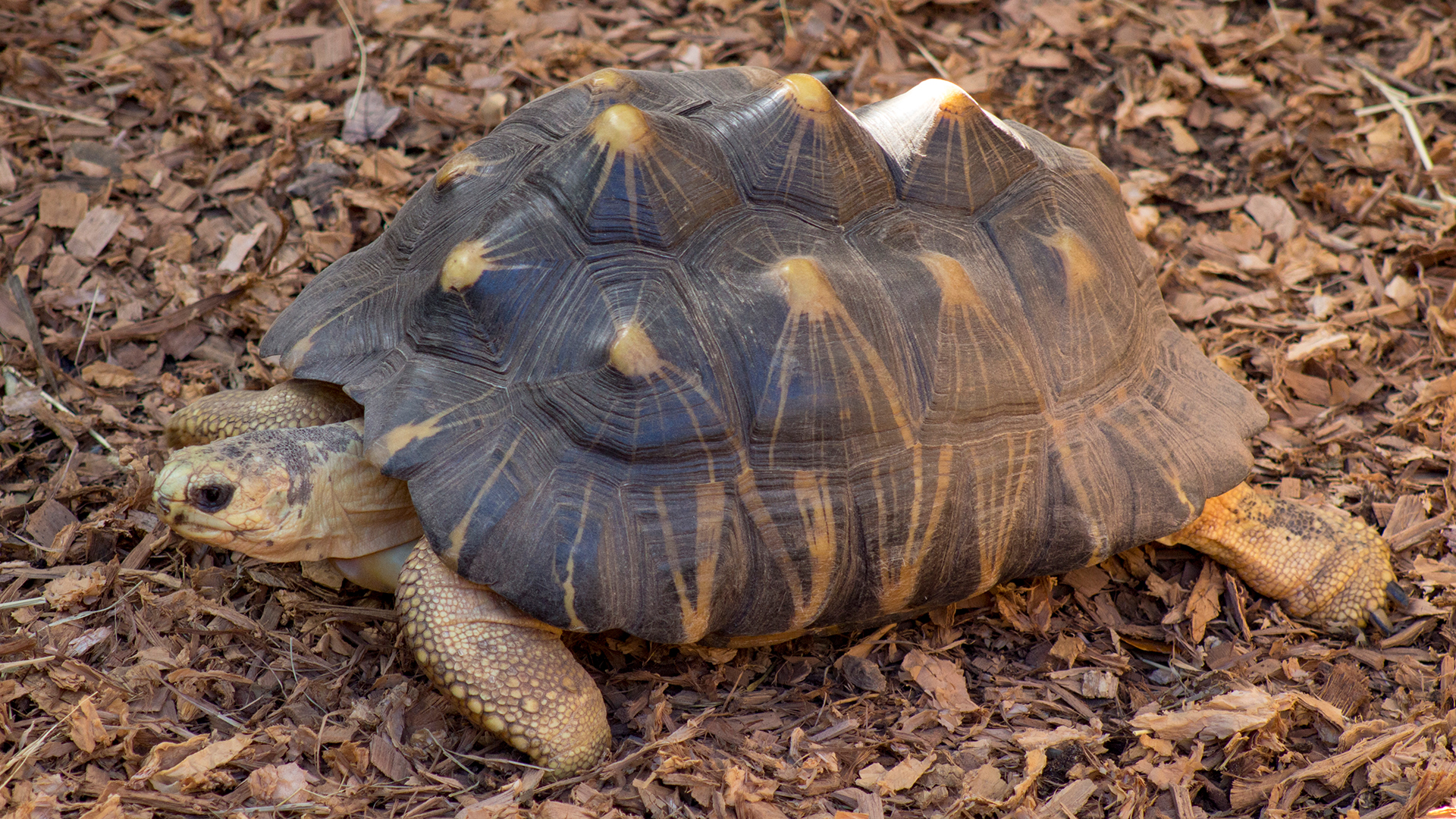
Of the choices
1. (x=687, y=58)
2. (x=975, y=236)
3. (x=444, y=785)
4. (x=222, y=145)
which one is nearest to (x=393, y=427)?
(x=444, y=785)

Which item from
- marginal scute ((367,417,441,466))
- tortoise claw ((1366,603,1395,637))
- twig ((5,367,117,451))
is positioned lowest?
tortoise claw ((1366,603,1395,637))

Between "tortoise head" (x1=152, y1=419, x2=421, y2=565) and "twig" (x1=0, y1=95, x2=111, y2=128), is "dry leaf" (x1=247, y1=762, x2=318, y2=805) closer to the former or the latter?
"tortoise head" (x1=152, y1=419, x2=421, y2=565)

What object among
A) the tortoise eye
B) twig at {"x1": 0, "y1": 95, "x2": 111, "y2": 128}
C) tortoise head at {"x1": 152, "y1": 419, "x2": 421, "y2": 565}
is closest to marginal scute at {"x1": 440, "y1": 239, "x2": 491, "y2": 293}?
tortoise head at {"x1": 152, "y1": 419, "x2": 421, "y2": 565}

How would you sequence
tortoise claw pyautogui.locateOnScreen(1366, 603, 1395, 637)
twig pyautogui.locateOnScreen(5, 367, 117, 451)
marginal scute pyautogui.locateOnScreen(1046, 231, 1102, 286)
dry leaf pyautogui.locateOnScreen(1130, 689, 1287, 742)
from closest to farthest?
1. dry leaf pyautogui.locateOnScreen(1130, 689, 1287, 742)
2. marginal scute pyautogui.locateOnScreen(1046, 231, 1102, 286)
3. tortoise claw pyautogui.locateOnScreen(1366, 603, 1395, 637)
4. twig pyautogui.locateOnScreen(5, 367, 117, 451)

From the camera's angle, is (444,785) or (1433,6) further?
(1433,6)

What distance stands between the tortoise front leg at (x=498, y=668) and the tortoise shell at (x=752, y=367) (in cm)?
21

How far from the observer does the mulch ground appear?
2826 mm

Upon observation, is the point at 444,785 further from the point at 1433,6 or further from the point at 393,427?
the point at 1433,6

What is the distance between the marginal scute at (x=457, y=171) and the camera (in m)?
3.09

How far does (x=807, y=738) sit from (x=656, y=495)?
2.97 feet

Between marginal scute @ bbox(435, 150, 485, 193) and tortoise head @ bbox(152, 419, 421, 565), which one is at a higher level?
marginal scute @ bbox(435, 150, 485, 193)

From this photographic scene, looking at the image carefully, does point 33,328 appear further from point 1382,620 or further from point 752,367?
point 1382,620

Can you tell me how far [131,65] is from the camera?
4.65m

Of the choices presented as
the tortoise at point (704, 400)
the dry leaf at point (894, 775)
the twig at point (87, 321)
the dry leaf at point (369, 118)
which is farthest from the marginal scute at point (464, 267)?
the dry leaf at point (369, 118)
